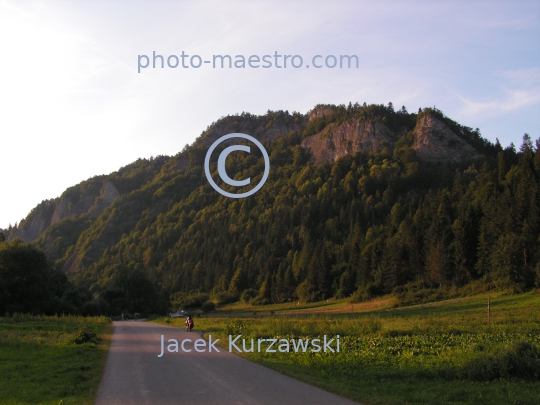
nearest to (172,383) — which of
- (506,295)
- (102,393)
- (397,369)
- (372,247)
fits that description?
(102,393)

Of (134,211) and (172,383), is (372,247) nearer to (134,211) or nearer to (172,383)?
(172,383)

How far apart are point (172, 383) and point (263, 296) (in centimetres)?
7708

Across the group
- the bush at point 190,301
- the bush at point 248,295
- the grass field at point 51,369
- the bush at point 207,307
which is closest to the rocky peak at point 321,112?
the bush at point 248,295

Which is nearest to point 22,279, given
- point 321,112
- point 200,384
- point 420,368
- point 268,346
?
point 268,346

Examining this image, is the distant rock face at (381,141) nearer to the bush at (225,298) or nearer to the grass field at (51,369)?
the bush at (225,298)

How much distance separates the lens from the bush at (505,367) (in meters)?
12.3

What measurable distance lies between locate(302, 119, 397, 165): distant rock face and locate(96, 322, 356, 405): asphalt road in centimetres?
14010

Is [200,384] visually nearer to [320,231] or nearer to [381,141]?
[320,231]

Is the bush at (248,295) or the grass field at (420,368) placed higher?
the grass field at (420,368)

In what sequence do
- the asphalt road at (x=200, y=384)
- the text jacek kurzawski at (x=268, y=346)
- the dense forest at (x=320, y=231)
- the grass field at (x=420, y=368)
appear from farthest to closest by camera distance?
the dense forest at (x=320, y=231) → the text jacek kurzawski at (x=268, y=346) → the grass field at (x=420, y=368) → the asphalt road at (x=200, y=384)

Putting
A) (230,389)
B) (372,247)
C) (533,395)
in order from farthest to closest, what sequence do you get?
1. (372,247)
2. (230,389)
3. (533,395)

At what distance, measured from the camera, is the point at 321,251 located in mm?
89625

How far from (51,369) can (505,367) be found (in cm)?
1340

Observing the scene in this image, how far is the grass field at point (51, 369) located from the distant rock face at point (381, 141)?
125434mm
